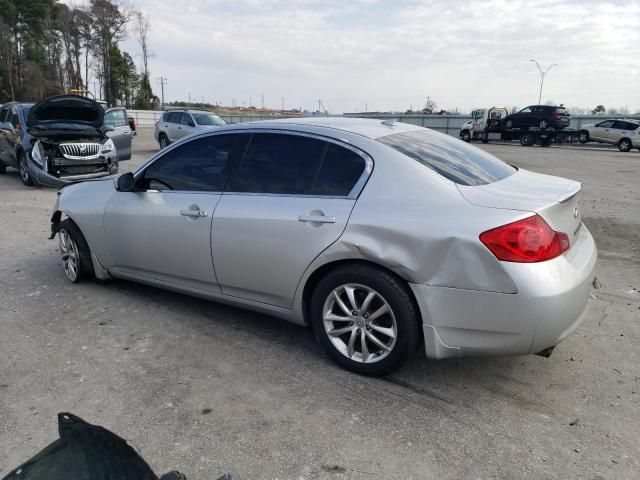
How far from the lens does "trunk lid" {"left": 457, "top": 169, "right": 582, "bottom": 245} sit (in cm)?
289

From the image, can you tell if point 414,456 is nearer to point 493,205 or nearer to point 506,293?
point 506,293

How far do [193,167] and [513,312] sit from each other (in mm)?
2549

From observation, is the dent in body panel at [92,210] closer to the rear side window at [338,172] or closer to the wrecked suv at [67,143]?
the rear side window at [338,172]

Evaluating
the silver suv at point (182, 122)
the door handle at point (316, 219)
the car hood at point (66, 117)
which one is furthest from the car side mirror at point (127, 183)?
the silver suv at point (182, 122)

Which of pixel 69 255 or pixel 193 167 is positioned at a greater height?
pixel 193 167

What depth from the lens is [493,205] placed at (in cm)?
288

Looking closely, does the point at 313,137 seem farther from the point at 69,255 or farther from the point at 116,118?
the point at 116,118

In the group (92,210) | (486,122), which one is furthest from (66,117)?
(486,122)

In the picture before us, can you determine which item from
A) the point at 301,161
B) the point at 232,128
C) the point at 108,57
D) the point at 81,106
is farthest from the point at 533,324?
the point at 108,57

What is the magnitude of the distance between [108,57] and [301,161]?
61949mm

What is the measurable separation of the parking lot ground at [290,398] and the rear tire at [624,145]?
1092 inches

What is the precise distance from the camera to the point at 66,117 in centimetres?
1143

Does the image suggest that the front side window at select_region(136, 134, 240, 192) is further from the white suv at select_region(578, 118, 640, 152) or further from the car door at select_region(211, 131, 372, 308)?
the white suv at select_region(578, 118, 640, 152)

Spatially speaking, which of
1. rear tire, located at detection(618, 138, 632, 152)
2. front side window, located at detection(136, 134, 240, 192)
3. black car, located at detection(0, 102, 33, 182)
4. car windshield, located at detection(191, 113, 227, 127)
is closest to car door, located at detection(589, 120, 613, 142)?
rear tire, located at detection(618, 138, 632, 152)
